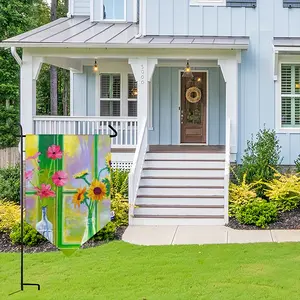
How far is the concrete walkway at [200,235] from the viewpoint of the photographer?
7730 millimetres

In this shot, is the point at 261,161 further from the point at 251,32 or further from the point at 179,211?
the point at 251,32

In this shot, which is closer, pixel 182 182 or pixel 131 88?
pixel 182 182

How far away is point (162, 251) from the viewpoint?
7043mm

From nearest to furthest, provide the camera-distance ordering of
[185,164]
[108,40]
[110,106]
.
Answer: [185,164] < [108,40] < [110,106]

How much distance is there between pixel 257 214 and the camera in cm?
884

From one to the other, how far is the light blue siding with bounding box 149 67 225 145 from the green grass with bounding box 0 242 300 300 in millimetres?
6545

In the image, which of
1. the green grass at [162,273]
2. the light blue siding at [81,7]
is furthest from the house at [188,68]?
the green grass at [162,273]

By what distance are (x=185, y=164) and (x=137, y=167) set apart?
156cm

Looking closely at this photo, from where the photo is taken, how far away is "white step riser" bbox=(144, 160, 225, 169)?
11.0 metres

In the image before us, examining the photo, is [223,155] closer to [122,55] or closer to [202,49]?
[202,49]

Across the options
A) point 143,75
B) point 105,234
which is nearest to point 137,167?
point 105,234

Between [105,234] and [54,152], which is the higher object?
[54,152]

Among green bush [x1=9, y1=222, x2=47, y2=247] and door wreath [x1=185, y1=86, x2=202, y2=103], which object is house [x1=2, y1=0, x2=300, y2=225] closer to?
door wreath [x1=185, y1=86, x2=202, y2=103]

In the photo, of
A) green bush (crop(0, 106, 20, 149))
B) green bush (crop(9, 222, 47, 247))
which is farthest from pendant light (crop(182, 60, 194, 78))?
green bush (crop(0, 106, 20, 149))
